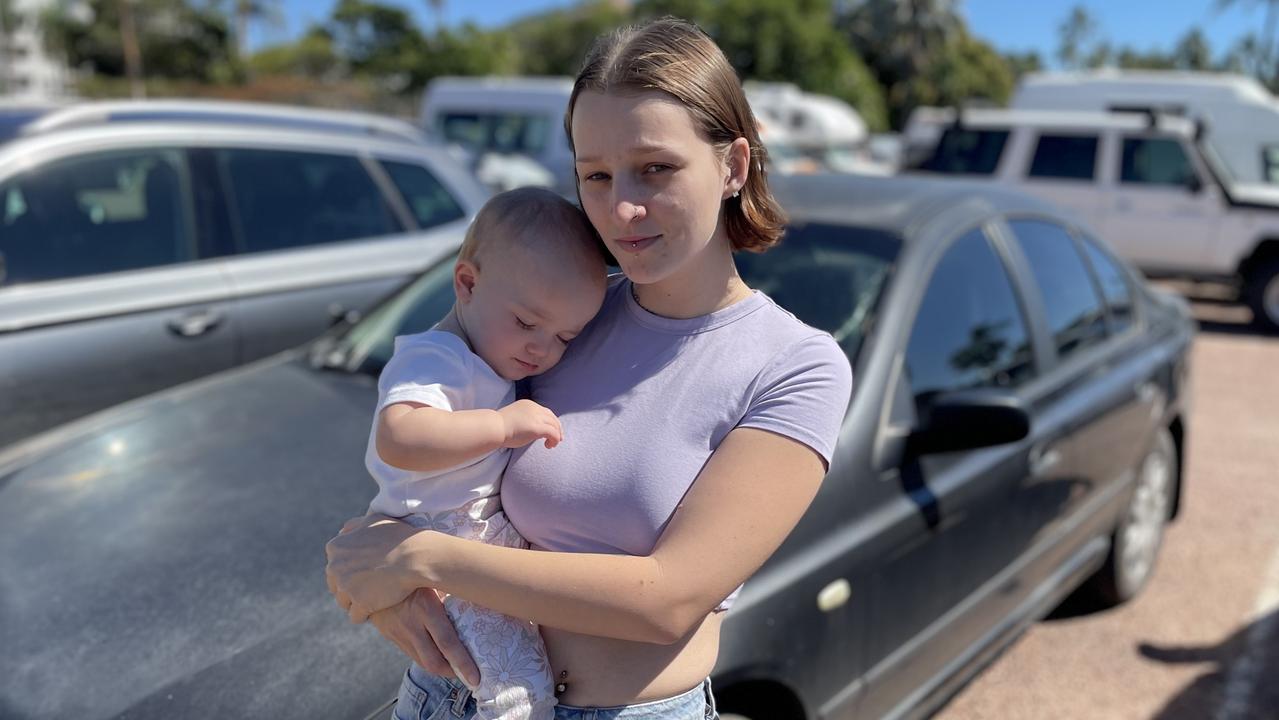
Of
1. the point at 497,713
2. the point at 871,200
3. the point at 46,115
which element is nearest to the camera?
the point at 497,713

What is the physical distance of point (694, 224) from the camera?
4.23ft

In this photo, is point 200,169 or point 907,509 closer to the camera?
point 907,509

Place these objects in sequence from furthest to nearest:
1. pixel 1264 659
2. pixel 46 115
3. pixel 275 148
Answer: pixel 275 148
pixel 46 115
pixel 1264 659

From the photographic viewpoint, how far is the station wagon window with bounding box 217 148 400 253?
4.21 meters

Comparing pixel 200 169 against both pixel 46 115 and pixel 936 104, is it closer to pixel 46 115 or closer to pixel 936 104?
pixel 46 115

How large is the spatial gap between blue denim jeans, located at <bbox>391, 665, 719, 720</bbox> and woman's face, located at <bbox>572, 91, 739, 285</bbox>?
1.85 feet

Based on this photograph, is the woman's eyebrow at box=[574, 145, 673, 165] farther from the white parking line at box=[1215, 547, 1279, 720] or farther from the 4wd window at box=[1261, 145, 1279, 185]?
the 4wd window at box=[1261, 145, 1279, 185]

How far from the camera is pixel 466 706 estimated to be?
4.44 ft

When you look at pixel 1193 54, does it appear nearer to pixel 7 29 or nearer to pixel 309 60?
pixel 309 60

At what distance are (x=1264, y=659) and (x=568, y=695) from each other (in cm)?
318

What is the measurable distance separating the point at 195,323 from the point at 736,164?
3.02 meters

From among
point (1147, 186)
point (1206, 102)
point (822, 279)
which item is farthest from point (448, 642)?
point (1206, 102)

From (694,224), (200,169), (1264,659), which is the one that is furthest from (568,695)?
(200,169)

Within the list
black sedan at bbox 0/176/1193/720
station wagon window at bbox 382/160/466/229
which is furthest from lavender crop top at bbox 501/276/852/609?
station wagon window at bbox 382/160/466/229
